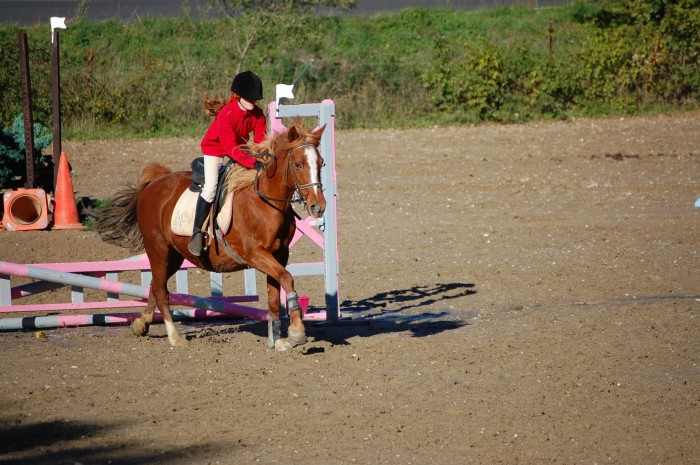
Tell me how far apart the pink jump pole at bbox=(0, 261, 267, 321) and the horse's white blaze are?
1.71 meters

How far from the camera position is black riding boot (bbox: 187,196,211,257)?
8.09 meters

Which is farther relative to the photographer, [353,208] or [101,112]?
[101,112]

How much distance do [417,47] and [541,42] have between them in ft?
11.8

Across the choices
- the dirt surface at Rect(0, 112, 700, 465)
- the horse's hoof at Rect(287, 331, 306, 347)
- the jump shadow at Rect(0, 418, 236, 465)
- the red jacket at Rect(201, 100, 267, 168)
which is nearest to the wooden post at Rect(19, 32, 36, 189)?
the dirt surface at Rect(0, 112, 700, 465)

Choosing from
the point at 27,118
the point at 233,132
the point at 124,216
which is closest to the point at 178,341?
the point at 124,216

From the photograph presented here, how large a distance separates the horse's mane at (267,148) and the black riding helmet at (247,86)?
0.38 metres

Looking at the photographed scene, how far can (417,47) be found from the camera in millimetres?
28625

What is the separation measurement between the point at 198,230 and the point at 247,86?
1.27 metres

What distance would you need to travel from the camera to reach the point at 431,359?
7.79 meters

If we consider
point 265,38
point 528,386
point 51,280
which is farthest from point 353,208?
point 265,38

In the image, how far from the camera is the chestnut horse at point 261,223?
25.0 ft

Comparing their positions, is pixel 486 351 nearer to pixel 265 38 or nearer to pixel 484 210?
pixel 484 210

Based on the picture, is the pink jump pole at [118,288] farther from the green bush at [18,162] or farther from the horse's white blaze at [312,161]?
the green bush at [18,162]

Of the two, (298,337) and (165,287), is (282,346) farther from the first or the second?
(165,287)
